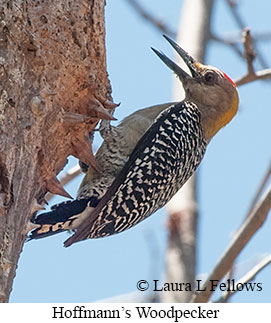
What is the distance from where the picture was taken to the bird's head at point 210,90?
5.06 meters

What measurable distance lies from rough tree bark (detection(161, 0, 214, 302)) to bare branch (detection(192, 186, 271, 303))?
2.59ft

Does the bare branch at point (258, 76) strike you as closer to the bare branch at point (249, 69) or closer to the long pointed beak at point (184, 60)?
the bare branch at point (249, 69)

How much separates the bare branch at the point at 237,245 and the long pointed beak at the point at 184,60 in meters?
1.65

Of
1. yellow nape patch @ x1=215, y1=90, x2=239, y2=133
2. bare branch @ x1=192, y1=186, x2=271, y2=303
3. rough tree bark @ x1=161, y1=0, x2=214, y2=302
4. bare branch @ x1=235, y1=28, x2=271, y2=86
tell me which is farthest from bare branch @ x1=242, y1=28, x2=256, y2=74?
bare branch @ x1=192, y1=186, x2=271, y2=303

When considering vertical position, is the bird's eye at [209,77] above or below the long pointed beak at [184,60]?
below

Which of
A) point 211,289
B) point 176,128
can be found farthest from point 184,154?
point 211,289

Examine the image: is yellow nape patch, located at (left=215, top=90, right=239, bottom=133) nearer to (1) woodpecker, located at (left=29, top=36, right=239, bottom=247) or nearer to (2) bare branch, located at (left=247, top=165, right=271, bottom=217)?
(1) woodpecker, located at (left=29, top=36, right=239, bottom=247)

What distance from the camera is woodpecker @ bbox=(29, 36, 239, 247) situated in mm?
4047

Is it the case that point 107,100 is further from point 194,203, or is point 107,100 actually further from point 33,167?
point 194,203

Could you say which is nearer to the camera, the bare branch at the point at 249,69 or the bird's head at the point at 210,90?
the bare branch at the point at 249,69

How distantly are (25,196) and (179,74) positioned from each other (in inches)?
98.4

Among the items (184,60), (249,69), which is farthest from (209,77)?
(249,69)

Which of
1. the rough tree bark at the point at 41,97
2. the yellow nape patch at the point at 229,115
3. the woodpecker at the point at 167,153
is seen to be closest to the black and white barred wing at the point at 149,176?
the woodpecker at the point at 167,153

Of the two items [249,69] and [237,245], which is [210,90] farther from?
[237,245]
